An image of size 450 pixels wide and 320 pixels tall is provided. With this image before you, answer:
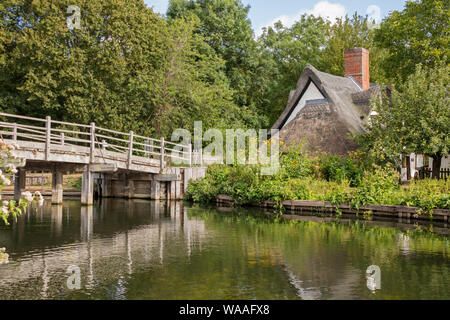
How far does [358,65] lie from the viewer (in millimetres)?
34719

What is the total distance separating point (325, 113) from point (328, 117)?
349mm

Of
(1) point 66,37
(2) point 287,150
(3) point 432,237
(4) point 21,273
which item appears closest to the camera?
(4) point 21,273

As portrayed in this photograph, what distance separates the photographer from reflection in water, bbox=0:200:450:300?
29.2 ft

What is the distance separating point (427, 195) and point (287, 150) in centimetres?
914

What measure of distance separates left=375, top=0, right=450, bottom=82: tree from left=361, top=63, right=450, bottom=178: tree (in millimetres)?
8825

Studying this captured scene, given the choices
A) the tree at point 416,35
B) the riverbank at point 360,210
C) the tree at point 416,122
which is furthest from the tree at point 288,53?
the riverbank at point 360,210

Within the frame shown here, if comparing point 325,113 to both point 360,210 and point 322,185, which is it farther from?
point 360,210

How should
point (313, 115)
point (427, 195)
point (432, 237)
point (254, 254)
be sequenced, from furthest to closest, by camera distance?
point (313, 115), point (427, 195), point (432, 237), point (254, 254)

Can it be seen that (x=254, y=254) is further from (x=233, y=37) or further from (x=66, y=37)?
(x=233, y=37)

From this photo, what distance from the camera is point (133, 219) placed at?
19297 mm

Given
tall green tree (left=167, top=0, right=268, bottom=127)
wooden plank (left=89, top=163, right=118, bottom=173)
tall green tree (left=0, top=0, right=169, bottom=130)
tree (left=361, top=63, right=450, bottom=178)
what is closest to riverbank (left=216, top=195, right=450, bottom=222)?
tree (left=361, top=63, right=450, bottom=178)

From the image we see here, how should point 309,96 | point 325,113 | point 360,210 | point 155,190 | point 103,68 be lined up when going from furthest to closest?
point 103,68 < point 309,96 < point 325,113 < point 155,190 < point 360,210

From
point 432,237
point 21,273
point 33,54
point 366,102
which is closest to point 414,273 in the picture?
point 432,237

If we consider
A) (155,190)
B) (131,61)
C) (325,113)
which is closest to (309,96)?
(325,113)
